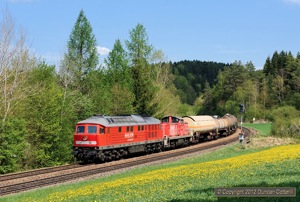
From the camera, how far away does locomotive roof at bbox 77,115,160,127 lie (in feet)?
110

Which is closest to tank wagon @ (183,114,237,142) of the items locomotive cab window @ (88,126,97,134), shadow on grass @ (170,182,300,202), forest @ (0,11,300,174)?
forest @ (0,11,300,174)

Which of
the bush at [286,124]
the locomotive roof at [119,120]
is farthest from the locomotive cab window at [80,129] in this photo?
the bush at [286,124]

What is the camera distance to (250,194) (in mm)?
10695

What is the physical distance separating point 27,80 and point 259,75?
126 metres

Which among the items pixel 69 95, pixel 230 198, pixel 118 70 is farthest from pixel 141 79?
pixel 230 198

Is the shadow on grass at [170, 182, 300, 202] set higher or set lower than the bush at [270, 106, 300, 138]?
lower

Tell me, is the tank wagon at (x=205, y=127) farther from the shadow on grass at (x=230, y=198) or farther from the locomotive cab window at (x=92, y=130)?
the shadow on grass at (x=230, y=198)

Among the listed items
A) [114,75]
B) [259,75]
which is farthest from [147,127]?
[259,75]

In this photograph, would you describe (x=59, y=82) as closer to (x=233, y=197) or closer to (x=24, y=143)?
(x=24, y=143)

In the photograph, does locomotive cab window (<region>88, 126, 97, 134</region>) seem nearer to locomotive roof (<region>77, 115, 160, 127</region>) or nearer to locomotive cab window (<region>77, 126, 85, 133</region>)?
locomotive roof (<region>77, 115, 160, 127</region>)

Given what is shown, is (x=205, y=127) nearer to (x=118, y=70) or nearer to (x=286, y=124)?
(x=286, y=124)

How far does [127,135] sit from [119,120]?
1.73 metres

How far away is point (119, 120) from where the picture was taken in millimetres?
36094

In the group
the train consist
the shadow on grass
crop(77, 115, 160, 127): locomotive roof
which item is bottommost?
the shadow on grass
